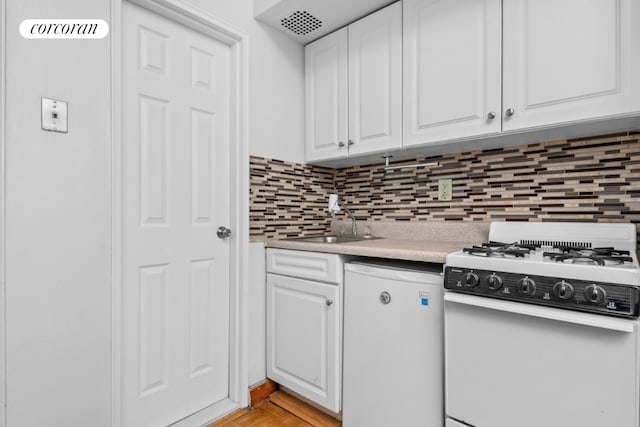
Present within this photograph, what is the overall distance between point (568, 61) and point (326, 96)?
1250 mm

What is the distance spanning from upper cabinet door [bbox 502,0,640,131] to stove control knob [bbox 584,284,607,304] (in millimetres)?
706

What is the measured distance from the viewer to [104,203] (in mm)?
1376

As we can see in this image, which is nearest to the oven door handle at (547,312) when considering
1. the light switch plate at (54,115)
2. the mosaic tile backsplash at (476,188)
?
the mosaic tile backsplash at (476,188)

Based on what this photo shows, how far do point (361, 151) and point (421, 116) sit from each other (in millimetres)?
399

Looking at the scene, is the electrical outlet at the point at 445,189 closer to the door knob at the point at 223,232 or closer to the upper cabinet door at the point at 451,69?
the upper cabinet door at the point at 451,69

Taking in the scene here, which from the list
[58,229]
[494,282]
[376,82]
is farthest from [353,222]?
[58,229]

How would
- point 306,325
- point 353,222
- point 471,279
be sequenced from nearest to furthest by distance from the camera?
1. point 471,279
2. point 306,325
3. point 353,222

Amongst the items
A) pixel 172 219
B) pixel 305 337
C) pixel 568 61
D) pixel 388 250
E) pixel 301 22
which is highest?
pixel 301 22

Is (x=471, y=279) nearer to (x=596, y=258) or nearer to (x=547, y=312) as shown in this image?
(x=547, y=312)

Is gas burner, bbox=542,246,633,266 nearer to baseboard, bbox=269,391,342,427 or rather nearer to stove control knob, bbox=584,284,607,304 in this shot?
stove control knob, bbox=584,284,607,304

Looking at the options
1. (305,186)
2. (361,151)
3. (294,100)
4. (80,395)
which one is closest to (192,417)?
(80,395)

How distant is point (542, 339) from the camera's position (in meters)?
1.04

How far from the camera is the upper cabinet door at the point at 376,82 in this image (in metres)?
1.81

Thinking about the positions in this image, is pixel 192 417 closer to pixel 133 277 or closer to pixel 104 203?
pixel 133 277
